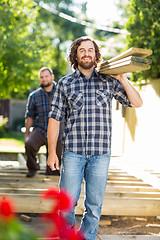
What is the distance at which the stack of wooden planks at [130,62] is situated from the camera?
257 cm

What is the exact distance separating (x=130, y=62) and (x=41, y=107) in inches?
111

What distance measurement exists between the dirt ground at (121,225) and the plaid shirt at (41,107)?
1284 millimetres

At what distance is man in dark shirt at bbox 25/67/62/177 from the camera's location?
16.8 ft

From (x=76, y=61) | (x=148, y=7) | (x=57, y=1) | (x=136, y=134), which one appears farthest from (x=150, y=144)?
(x=57, y=1)

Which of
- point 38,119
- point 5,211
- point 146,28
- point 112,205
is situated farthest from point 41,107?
point 5,211

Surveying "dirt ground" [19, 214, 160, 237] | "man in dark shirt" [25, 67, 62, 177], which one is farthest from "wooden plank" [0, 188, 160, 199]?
"man in dark shirt" [25, 67, 62, 177]

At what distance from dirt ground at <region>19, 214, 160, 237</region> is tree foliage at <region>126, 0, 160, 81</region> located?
2.42 m

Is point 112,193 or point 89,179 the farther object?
point 112,193

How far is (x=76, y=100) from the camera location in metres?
2.81

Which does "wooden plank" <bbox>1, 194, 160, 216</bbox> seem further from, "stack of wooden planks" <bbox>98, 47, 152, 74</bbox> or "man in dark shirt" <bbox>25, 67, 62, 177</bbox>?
"stack of wooden planks" <bbox>98, 47, 152, 74</bbox>

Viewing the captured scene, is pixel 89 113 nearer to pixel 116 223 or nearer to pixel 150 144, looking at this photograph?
pixel 116 223

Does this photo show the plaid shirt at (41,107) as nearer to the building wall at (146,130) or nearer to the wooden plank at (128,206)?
the wooden plank at (128,206)

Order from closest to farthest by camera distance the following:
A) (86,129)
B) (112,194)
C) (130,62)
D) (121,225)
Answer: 1. (130,62)
2. (86,129)
3. (112,194)
4. (121,225)

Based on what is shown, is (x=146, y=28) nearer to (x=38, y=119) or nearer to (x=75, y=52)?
(x=38, y=119)
